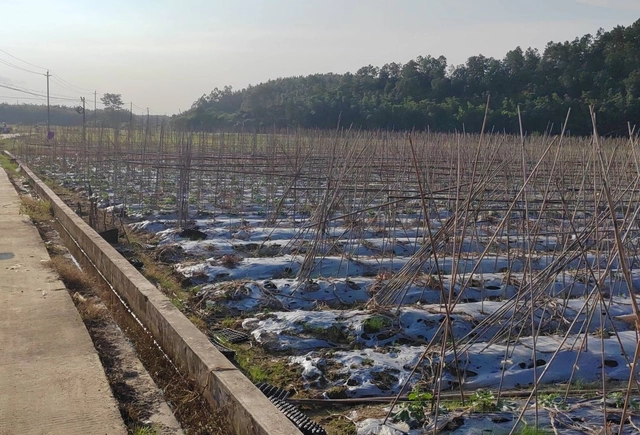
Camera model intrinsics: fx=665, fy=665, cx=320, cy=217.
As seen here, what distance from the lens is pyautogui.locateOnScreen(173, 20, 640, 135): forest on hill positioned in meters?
30.4

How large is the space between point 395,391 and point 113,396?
1.66 metres

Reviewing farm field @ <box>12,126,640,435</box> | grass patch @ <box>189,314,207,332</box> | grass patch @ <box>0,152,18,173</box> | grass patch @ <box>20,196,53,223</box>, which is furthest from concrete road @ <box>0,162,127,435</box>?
grass patch @ <box>0,152,18,173</box>

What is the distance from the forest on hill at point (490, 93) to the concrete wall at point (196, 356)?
1002 inches

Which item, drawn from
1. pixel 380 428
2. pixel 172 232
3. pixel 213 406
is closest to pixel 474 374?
pixel 380 428

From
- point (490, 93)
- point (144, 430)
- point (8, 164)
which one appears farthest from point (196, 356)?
point (490, 93)

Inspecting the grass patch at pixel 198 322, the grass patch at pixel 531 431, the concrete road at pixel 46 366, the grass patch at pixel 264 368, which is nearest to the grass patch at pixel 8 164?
the concrete road at pixel 46 366

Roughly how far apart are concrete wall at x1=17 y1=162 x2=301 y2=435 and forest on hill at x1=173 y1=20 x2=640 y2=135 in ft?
83.5

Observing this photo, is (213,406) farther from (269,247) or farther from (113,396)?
(269,247)

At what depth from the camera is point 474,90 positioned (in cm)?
3772

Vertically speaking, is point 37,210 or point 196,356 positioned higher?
point 196,356

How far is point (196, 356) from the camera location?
3648mm

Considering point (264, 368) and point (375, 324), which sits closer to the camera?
point (264, 368)

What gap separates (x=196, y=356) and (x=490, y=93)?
103 feet

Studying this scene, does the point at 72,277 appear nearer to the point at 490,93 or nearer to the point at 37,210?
the point at 37,210
